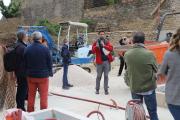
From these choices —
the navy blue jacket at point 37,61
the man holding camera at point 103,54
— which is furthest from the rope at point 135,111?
the man holding camera at point 103,54

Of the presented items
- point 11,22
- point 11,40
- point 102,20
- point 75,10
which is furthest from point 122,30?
point 11,40

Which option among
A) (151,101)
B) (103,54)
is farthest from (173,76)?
(103,54)

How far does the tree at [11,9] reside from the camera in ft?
137

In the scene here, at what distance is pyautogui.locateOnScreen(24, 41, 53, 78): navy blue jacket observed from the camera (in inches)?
342

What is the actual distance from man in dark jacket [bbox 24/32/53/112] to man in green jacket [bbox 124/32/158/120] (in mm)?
2366

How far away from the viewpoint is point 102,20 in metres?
31.7

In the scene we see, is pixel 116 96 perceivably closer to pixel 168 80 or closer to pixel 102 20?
pixel 168 80

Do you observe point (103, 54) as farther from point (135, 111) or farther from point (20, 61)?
point (135, 111)

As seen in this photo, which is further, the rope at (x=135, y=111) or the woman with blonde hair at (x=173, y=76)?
the rope at (x=135, y=111)

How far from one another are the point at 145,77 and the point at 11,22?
114 feet

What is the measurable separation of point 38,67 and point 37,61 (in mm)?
120

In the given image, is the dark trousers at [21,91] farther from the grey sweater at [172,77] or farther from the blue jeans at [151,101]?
the grey sweater at [172,77]

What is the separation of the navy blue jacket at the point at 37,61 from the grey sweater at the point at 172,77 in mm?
3806

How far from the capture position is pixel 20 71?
29.9ft
